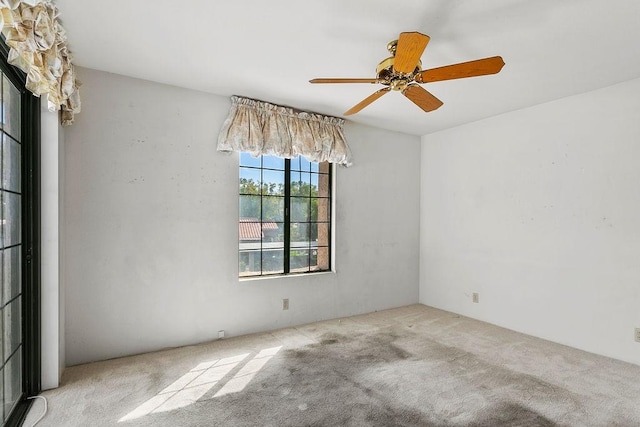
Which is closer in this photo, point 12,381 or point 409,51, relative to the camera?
point 409,51

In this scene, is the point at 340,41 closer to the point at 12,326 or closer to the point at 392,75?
the point at 392,75

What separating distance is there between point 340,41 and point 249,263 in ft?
8.00

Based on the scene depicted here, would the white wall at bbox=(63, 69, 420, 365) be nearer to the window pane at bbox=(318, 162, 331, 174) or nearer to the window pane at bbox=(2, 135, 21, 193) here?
the window pane at bbox=(2, 135, 21, 193)

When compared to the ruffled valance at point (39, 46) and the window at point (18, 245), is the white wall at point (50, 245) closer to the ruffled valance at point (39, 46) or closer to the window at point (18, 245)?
the window at point (18, 245)

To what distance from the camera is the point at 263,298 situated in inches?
146

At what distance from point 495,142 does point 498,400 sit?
2.93 meters

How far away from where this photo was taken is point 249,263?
149 inches

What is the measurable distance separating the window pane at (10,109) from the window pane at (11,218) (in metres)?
0.40

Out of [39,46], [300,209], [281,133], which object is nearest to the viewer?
[39,46]

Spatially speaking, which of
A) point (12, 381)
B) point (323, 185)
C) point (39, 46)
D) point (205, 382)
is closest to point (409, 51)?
point (39, 46)

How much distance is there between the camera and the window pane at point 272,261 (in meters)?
3.86

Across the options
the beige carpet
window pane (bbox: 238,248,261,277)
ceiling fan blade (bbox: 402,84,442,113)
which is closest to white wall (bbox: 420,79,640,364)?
the beige carpet

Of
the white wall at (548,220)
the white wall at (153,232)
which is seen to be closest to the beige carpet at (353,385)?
the white wall at (153,232)

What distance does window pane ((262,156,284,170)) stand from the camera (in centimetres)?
384
